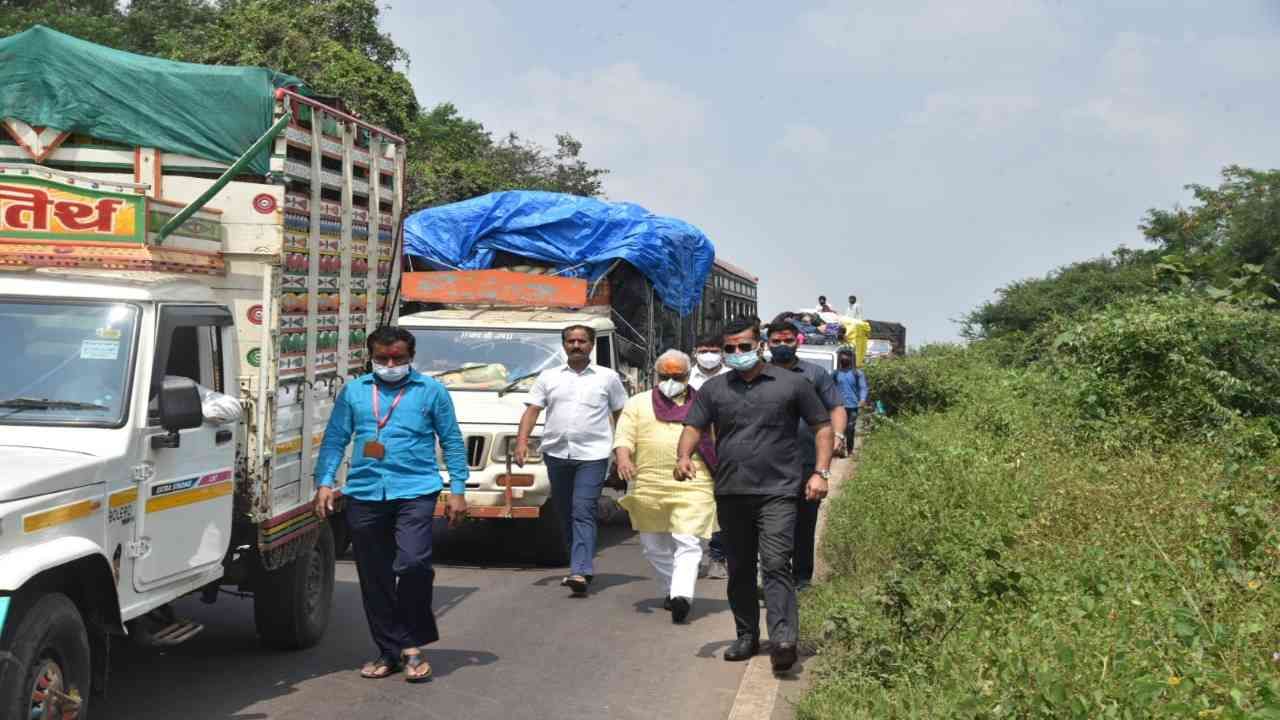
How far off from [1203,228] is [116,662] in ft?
108

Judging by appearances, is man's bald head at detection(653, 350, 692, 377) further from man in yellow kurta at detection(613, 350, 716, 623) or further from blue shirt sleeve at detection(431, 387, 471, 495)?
blue shirt sleeve at detection(431, 387, 471, 495)

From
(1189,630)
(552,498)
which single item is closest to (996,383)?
→ (552,498)

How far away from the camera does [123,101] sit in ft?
23.7

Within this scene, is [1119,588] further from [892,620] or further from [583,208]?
[583,208]

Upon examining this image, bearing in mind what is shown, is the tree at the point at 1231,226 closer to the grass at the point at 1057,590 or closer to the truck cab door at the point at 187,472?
the grass at the point at 1057,590

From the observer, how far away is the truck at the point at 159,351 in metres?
5.28

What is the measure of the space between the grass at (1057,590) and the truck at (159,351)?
2.84m

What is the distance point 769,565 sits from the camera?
7.36 meters

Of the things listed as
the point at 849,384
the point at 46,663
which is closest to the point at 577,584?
the point at 46,663

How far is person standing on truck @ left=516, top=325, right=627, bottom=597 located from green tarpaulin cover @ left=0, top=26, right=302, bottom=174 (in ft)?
11.4

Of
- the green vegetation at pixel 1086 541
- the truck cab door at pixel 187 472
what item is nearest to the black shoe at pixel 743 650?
the green vegetation at pixel 1086 541

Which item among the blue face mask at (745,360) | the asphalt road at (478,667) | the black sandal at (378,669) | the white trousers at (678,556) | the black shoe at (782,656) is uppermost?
the blue face mask at (745,360)

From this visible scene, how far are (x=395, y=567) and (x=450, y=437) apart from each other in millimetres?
708

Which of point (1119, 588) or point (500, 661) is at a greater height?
point (1119, 588)
